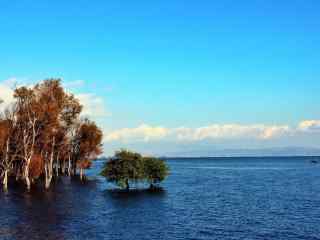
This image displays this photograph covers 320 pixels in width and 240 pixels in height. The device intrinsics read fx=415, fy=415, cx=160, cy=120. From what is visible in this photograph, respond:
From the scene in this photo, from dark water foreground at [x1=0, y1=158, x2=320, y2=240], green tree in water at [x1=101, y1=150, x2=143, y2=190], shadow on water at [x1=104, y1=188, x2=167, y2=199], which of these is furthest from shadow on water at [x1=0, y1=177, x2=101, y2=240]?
green tree in water at [x1=101, y1=150, x2=143, y2=190]

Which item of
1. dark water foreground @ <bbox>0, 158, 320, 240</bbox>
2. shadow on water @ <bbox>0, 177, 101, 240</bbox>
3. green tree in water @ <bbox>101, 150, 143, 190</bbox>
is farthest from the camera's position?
green tree in water @ <bbox>101, 150, 143, 190</bbox>

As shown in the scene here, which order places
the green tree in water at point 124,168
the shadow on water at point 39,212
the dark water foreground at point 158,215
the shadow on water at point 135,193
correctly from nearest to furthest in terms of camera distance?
the shadow on water at point 39,212 < the dark water foreground at point 158,215 < the shadow on water at point 135,193 < the green tree in water at point 124,168

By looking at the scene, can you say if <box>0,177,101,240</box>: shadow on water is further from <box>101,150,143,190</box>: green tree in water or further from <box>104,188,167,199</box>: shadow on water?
<box>101,150,143,190</box>: green tree in water

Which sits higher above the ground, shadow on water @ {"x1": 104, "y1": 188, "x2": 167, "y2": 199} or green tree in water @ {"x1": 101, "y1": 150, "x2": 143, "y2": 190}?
green tree in water @ {"x1": 101, "y1": 150, "x2": 143, "y2": 190}

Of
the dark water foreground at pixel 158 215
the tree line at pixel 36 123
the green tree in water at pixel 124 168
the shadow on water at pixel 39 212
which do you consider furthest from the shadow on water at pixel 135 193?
the tree line at pixel 36 123

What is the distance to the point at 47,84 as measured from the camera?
86.1 meters

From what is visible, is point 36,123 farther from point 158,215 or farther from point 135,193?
point 158,215

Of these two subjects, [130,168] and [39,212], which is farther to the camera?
[130,168]

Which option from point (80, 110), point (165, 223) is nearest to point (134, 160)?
point (80, 110)

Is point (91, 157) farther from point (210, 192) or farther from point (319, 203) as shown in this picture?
point (319, 203)

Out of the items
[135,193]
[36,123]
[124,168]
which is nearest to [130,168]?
[124,168]

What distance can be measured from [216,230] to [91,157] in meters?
82.9

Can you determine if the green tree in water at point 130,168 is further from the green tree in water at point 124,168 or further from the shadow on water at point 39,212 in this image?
the shadow on water at point 39,212

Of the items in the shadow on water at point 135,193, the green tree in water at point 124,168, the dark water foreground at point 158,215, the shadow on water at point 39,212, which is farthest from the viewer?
the green tree in water at point 124,168
